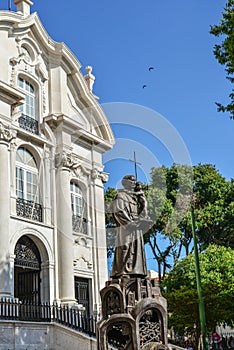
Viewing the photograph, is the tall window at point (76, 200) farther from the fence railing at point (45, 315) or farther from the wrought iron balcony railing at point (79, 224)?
the fence railing at point (45, 315)

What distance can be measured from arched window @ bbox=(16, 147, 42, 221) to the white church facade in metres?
0.04

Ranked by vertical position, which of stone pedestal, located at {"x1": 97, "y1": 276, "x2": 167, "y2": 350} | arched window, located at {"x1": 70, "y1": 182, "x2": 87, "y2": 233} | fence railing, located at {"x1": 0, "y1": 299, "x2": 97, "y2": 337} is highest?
arched window, located at {"x1": 70, "y1": 182, "x2": 87, "y2": 233}

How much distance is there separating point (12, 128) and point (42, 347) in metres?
8.47

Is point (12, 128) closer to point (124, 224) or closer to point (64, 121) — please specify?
point (64, 121)

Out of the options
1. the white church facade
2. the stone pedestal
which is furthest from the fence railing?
the stone pedestal

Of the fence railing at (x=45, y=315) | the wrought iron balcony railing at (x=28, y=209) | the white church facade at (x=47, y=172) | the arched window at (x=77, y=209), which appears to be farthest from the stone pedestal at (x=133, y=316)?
the arched window at (x=77, y=209)

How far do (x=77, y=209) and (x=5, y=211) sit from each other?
572 cm

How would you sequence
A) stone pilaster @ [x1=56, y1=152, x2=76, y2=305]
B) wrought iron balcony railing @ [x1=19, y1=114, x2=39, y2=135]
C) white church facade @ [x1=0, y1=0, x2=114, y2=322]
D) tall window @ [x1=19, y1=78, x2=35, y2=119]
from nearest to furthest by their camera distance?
white church facade @ [x1=0, y1=0, x2=114, y2=322], stone pilaster @ [x1=56, y1=152, x2=76, y2=305], wrought iron balcony railing @ [x1=19, y1=114, x2=39, y2=135], tall window @ [x1=19, y1=78, x2=35, y2=119]

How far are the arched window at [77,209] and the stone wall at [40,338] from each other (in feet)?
20.9

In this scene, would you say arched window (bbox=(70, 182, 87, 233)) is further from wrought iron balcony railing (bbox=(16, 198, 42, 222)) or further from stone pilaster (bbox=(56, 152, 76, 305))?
wrought iron balcony railing (bbox=(16, 198, 42, 222))

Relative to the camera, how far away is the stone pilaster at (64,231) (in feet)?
70.1

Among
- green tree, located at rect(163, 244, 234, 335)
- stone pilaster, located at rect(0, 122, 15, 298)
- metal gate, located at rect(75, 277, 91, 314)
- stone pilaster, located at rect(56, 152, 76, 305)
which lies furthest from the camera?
green tree, located at rect(163, 244, 234, 335)

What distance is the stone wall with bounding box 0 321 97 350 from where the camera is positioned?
54.7 feet

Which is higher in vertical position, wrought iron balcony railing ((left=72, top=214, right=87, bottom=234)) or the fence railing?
wrought iron balcony railing ((left=72, top=214, right=87, bottom=234))
